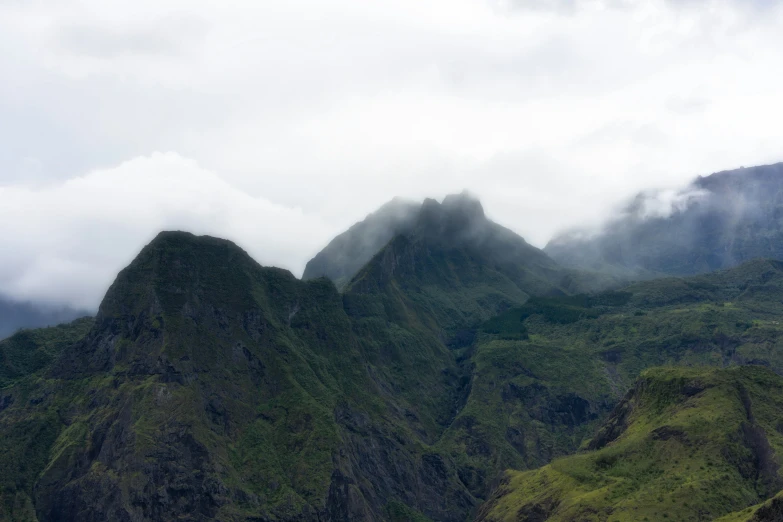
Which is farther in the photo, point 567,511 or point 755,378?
point 755,378

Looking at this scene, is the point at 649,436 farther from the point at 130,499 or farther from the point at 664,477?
the point at 130,499

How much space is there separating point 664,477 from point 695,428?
55.9 ft

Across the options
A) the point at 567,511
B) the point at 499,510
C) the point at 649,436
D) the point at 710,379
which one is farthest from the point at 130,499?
the point at 710,379

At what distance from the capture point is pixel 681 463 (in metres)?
169

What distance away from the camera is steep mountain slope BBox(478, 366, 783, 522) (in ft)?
514

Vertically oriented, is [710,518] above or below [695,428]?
below

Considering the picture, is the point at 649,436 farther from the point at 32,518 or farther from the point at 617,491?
the point at 32,518

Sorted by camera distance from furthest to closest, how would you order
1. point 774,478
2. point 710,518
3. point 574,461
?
point 574,461
point 774,478
point 710,518

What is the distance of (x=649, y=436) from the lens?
181000 millimetres

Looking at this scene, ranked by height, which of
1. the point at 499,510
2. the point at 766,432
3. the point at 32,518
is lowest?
the point at 499,510

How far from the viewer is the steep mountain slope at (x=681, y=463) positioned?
6166 inches

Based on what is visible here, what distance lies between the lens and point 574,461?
623 ft

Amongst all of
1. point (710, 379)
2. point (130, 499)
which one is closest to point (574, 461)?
point (710, 379)

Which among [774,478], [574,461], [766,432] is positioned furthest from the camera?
[574,461]
